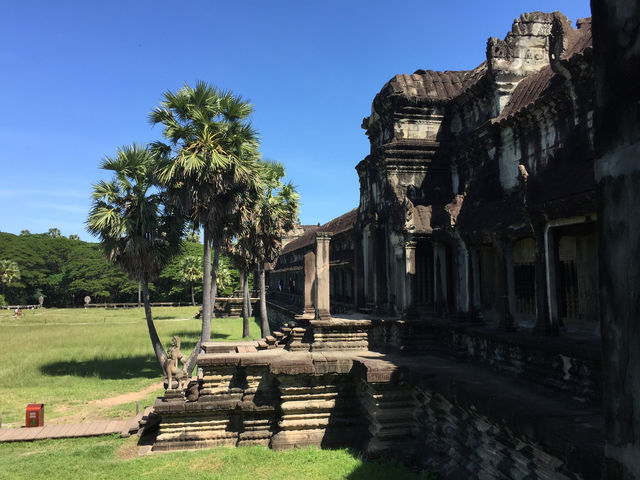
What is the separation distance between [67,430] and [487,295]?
1038 centimetres

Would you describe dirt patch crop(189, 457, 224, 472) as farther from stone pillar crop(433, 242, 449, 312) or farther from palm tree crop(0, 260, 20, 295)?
palm tree crop(0, 260, 20, 295)

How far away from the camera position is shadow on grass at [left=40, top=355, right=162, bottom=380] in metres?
17.1

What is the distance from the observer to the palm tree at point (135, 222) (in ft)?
51.1

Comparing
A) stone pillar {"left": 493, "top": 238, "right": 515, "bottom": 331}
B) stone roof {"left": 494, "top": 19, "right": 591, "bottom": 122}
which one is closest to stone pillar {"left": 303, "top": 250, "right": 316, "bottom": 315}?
stone pillar {"left": 493, "top": 238, "right": 515, "bottom": 331}

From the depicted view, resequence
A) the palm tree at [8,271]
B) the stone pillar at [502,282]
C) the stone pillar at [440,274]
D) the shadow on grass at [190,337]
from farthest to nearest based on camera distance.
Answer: the palm tree at [8,271] < the shadow on grass at [190,337] < the stone pillar at [440,274] < the stone pillar at [502,282]

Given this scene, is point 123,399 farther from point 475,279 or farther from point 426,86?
point 426,86

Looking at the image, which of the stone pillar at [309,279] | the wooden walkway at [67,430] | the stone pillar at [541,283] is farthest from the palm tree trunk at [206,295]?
the stone pillar at [541,283]

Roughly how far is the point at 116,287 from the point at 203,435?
204 feet

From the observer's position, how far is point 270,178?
73.2 ft

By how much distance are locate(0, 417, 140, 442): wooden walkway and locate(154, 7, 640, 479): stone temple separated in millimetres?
1513

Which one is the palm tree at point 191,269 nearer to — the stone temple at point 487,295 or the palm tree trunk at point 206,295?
the palm tree trunk at point 206,295

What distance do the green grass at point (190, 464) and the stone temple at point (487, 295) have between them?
17.1 inches

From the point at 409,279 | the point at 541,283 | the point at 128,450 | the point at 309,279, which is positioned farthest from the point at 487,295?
the point at 128,450

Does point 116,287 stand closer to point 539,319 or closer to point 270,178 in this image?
point 270,178
